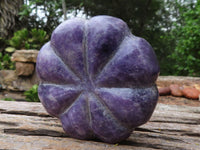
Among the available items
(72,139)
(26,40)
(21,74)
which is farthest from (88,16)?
(72,139)

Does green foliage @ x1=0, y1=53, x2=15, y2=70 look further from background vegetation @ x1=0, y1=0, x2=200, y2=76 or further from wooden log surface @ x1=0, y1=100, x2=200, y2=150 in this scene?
wooden log surface @ x1=0, y1=100, x2=200, y2=150

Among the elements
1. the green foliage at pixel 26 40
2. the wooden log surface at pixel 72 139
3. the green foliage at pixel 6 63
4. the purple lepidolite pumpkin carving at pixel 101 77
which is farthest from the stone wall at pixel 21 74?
the purple lepidolite pumpkin carving at pixel 101 77

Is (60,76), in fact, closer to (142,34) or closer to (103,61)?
(103,61)

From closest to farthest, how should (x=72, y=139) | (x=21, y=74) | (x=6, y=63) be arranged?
1. (x=72, y=139)
2. (x=21, y=74)
3. (x=6, y=63)

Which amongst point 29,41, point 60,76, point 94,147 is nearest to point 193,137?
point 94,147

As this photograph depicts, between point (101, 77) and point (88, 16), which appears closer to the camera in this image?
point (101, 77)

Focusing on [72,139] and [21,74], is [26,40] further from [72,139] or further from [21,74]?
[72,139]
